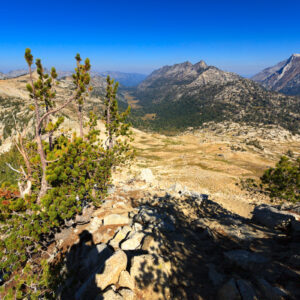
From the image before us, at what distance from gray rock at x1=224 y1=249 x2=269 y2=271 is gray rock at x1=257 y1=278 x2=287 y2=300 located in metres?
1.66

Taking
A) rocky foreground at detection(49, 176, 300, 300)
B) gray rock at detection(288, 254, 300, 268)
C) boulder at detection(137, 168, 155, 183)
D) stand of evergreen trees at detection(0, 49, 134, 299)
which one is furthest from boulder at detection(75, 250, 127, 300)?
boulder at detection(137, 168, 155, 183)

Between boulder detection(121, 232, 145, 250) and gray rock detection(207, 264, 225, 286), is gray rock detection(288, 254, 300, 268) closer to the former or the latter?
gray rock detection(207, 264, 225, 286)

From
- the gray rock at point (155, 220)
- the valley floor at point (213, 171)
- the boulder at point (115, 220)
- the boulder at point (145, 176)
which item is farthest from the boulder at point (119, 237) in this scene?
the valley floor at point (213, 171)

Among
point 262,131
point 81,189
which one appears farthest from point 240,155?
point 262,131

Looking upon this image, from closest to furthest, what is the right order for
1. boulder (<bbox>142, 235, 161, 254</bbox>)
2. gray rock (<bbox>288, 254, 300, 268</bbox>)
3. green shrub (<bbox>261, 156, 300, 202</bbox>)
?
gray rock (<bbox>288, 254, 300, 268</bbox>) < boulder (<bbox>142, 235, 161, 254</bbox>) < green shrub (<bbox>261, 156, 300, 202</bbox>)

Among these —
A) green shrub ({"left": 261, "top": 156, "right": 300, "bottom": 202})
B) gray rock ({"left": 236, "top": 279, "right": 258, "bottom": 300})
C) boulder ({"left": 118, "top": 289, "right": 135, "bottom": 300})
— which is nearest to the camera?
gray rock ({"left": 236, "top": 279, "right": 258, "bottom": 300})

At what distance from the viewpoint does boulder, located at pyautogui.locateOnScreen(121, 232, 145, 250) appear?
9750 mm

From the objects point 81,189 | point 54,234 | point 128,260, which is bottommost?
point 54,234

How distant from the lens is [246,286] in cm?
683

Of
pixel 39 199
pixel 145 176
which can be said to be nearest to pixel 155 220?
pixel 39 199

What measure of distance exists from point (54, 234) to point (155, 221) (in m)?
7.37

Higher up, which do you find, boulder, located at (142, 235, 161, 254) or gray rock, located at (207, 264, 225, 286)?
boulder, located at (142, 235, 161, 254)

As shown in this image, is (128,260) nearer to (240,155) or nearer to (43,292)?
(43,292)

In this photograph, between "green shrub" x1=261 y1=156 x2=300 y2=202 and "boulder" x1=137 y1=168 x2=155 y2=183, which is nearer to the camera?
"green shrub" x1=261 y1=156 x2=300 y2=202
